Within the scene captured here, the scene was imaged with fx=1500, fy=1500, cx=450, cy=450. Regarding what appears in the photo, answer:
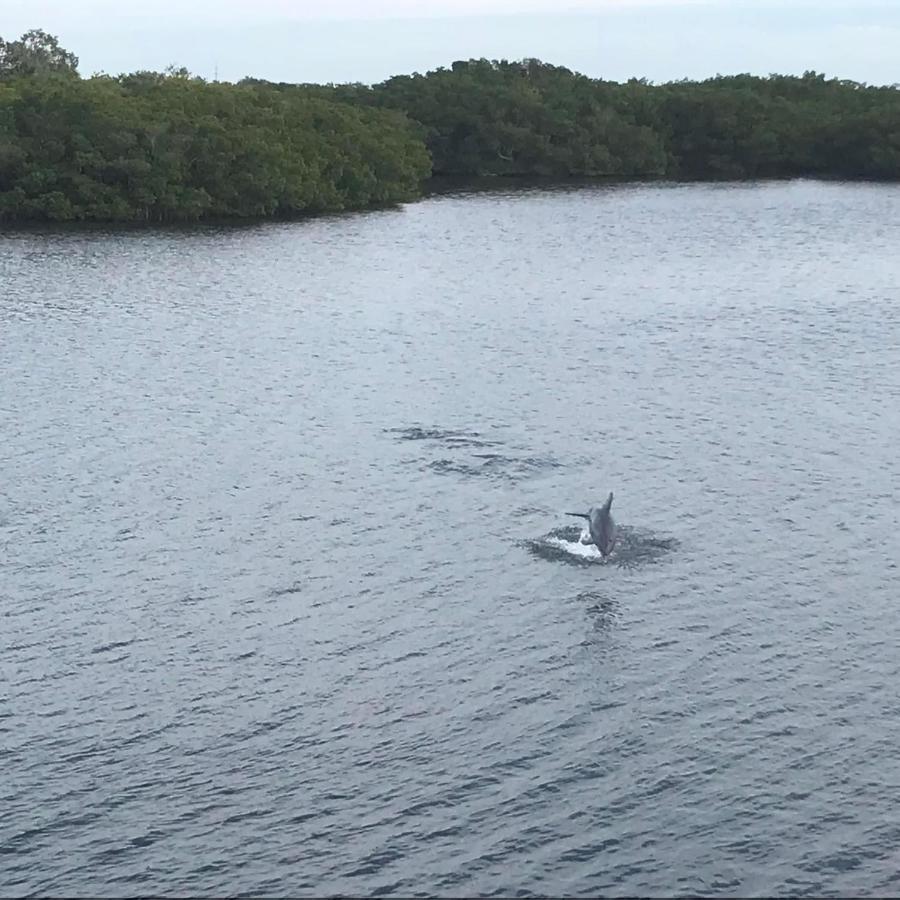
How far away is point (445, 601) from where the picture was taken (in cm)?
5675

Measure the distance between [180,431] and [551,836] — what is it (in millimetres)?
43392

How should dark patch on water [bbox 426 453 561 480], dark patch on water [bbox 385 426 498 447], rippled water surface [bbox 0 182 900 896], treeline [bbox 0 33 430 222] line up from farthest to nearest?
treeline [bbox 0 33 430 222]
dark patch on water [bbox 385 426 498 447]
dark patch on water [bbox 426 453 561 480]
rippled water surface [bbox 0 182 900 896]

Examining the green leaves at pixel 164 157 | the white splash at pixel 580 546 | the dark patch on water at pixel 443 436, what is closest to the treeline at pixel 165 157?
the green leaves at pixel 164 157

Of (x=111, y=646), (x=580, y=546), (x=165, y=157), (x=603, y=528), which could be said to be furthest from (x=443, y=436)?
(x=165, y=157)

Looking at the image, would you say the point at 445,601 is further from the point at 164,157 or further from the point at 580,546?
the point at 164,157

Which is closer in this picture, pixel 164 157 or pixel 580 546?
pixel 580 546

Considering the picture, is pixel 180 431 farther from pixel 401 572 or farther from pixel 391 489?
pixel 401 572

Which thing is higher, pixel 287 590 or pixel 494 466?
pixel 494 466

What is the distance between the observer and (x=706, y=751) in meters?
45.7

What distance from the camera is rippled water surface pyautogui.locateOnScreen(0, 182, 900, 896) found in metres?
41.0

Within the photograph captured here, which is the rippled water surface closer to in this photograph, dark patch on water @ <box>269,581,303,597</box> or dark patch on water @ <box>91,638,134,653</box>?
dark patch on water @ <box>91,638,134,653</box>

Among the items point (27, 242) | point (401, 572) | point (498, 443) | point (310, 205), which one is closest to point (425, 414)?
point (498, 443)

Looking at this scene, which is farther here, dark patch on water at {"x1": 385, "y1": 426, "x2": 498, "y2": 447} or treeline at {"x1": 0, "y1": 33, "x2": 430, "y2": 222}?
treeline at {"x1": 0, "y1": 33, "x2": 430, "y2": 222}

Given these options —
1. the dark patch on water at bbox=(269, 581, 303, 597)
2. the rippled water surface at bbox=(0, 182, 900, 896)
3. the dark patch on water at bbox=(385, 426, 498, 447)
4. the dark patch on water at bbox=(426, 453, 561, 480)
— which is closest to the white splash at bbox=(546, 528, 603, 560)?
the rippled water surface at bbox=(0, 182, 900, 896)
